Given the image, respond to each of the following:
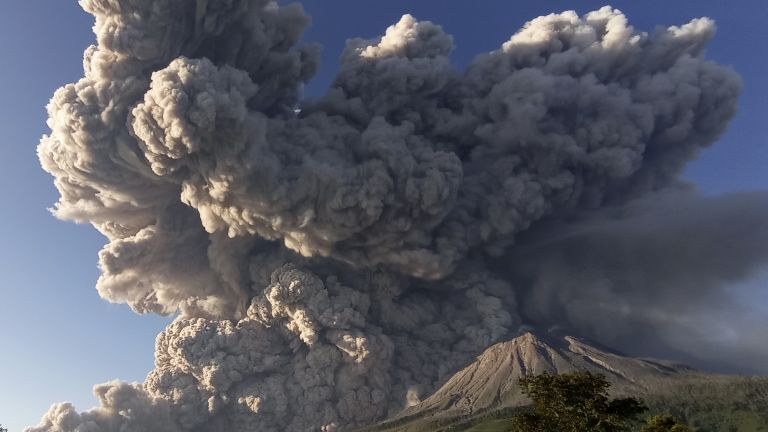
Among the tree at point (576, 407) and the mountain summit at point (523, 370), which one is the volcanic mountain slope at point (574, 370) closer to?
the mountain summit at point (523, 370)

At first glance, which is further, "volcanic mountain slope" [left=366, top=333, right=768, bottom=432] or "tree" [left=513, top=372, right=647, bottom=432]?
"volcanic mountain slope" [left=366, top=333, right=768, bottom=432]

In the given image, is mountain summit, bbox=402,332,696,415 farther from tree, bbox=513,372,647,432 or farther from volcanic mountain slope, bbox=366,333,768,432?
tree, bbox=513,372,647,432

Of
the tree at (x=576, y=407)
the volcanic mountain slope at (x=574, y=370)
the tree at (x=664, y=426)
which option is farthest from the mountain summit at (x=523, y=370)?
the tree at (x=576, y=407)

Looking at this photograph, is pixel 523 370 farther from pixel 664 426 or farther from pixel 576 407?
pixel 576 407

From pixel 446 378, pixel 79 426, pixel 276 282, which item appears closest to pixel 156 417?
pixel 79 426

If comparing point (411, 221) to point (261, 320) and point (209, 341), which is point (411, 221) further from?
point (209, 341)

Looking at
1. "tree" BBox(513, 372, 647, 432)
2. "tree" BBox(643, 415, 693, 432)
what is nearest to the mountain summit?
"tree" BBox(643, 415, 693, 432)
